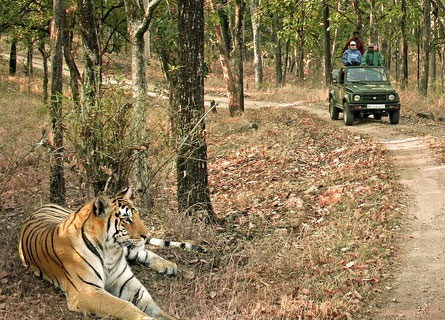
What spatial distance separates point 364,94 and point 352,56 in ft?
7.72

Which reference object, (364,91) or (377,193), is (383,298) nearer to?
(377,193)

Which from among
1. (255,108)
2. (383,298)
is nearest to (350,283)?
(383,298)

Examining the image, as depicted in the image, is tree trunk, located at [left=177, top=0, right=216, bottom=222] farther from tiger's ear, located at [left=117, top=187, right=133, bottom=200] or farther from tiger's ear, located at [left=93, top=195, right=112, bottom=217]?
tiger's ear, located at [left=93, top=195, right=112, bottom=217]

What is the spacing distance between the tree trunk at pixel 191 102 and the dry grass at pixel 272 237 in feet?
1.17

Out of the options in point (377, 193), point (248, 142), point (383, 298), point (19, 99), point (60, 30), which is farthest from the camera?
point (19, 99)

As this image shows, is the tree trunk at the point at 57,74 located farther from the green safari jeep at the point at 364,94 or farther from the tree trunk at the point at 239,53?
the tree trunk at the point at 239,53

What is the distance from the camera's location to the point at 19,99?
83.8 feet

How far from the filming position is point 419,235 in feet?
29.8

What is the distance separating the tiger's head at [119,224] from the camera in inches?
233

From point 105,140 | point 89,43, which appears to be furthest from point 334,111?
point 105,140

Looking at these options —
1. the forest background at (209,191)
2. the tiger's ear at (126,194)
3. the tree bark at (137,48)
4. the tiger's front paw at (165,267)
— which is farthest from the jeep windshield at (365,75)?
the tiger's ear at (126,194)

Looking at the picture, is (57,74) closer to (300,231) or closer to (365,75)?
(300,231)

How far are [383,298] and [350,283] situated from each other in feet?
1.48

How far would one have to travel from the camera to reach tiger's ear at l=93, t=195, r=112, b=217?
584 centimetres
